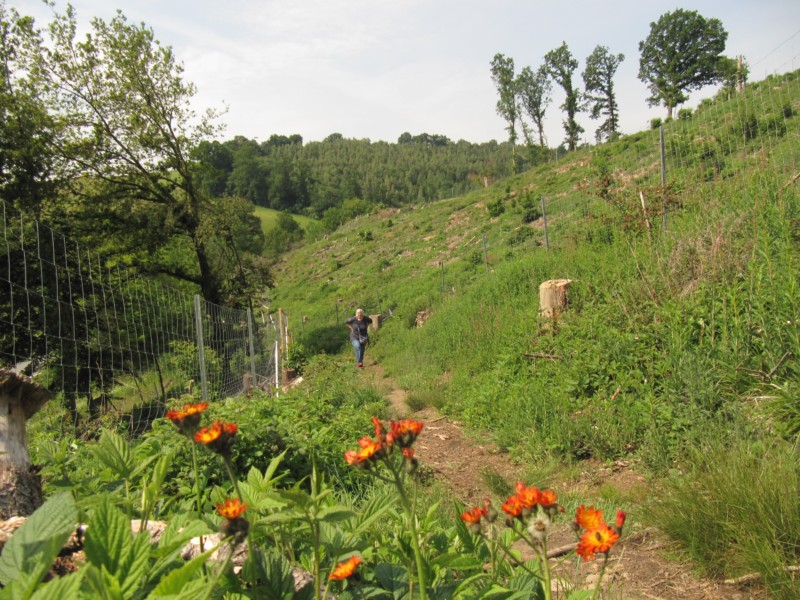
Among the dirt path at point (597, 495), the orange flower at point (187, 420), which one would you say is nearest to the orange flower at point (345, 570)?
the orange flower at point (187, 420)

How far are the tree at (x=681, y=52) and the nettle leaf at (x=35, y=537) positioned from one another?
51201 millimetres

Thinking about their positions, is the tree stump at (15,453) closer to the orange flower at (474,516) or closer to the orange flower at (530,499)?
the orange flower at (474,516)

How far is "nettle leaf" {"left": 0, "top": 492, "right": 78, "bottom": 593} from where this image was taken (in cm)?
74

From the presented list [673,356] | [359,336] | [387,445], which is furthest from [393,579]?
[359,336]

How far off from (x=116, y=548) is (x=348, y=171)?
109m

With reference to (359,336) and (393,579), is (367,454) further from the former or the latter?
(359,336)

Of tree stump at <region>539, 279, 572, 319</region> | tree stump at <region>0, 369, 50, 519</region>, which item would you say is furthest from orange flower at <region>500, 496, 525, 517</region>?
tree stump at <region>539, 279, 572, 319</region>

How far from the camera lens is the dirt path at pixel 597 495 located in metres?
2.28

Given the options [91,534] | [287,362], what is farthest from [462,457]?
[287,362]

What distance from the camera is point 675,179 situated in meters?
7.74

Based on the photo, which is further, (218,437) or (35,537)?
(218,437)

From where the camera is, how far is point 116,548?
85cm

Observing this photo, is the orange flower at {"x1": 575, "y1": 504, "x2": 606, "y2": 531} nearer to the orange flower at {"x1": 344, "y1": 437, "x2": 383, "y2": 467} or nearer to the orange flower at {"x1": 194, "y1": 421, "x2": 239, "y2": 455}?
the orange flower at {"x1": 344, "y1": 437, "x2": 383, "y2": 467}

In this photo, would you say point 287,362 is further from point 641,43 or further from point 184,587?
point 641,43
